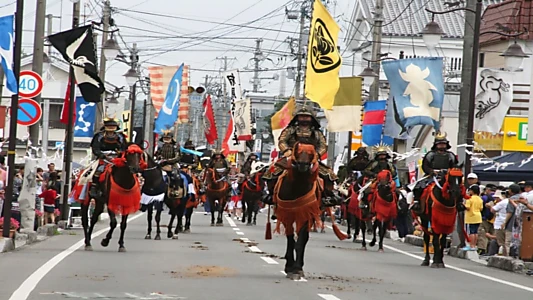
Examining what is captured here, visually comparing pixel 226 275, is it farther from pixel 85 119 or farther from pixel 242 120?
pixel 242 120

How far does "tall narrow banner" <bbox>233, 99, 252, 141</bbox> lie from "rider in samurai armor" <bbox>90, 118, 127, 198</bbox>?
3099cm

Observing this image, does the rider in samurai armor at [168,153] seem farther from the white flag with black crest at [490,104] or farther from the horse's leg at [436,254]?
the white flag with black crest at [490,104]

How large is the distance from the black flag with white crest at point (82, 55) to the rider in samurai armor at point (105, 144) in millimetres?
6532

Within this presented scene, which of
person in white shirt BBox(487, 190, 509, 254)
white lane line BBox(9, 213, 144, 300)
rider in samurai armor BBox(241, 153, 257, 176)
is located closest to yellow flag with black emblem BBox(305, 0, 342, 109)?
person in white shirt BBox(487, 190, 509, 254)

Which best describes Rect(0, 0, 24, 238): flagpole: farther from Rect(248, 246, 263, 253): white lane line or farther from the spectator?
the spectator

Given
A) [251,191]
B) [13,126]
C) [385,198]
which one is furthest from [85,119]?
[13,126]

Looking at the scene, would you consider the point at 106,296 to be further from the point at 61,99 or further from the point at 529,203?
the point at 61,99

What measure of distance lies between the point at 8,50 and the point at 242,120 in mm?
32265

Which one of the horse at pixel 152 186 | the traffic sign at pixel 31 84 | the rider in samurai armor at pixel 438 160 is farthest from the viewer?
the horse at pixel 152 186

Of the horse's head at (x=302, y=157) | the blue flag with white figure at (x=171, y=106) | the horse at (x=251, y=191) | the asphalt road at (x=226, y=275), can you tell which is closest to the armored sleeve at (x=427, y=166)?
the asphalt road at (x=226, y=275)

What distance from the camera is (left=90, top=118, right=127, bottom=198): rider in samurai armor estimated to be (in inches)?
798

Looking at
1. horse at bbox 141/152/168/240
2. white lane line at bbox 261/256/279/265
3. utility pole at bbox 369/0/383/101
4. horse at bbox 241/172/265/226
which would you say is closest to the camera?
white lane line at bbox 261/256/279/265

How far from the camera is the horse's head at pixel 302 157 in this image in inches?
559

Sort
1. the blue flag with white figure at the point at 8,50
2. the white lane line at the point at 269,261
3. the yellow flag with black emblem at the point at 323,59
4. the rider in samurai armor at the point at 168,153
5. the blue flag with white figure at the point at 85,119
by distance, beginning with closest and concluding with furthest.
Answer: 1. the white lane line at the point at 269,261
2. the blue flag with white figure at the point at 8,50
3. the yellow flag with black emblem at the point at 323,59
4. the rider in samurai armor at the point at 168,153
5. the blue flag with white figure at the point at 85,119
